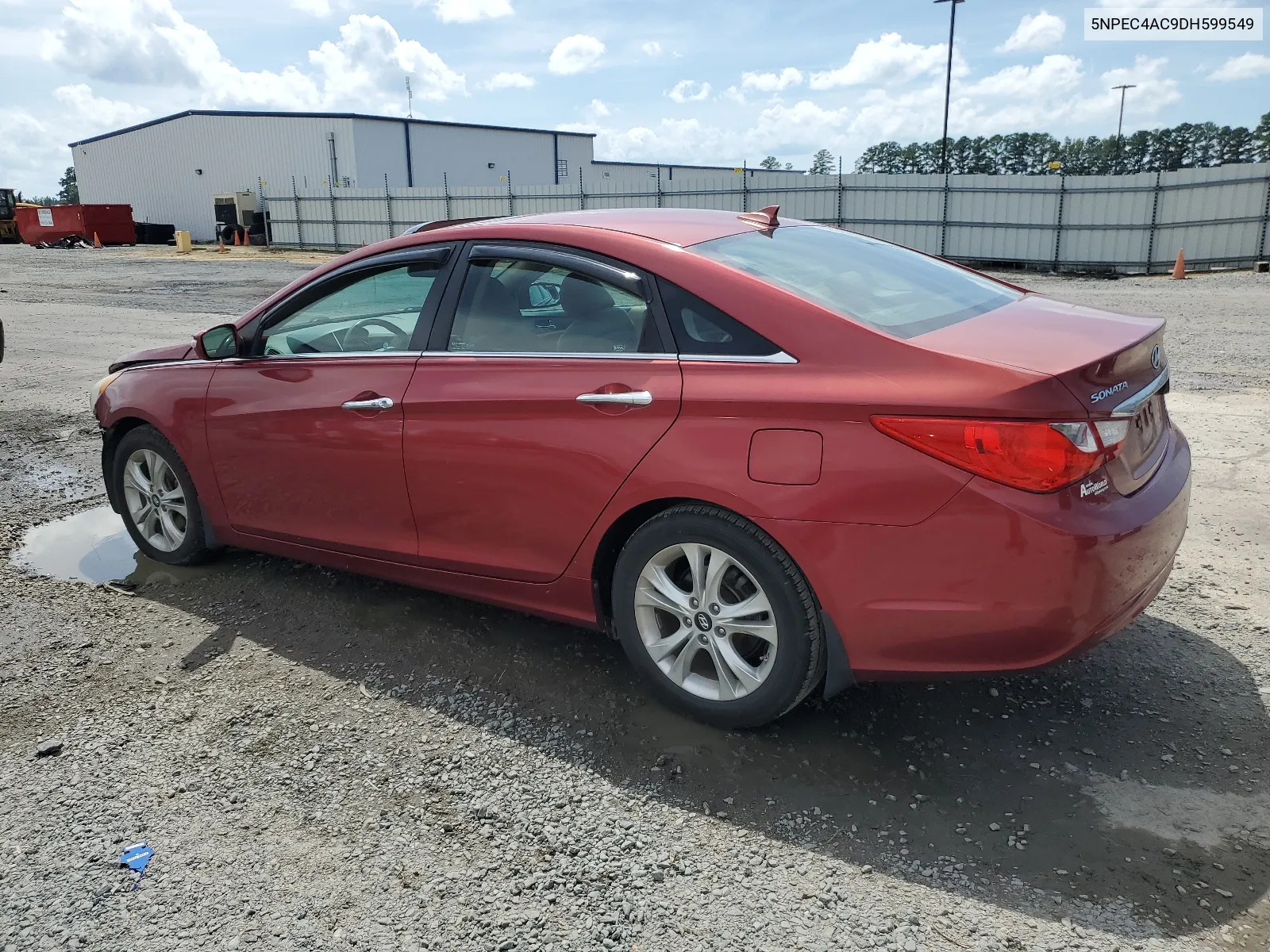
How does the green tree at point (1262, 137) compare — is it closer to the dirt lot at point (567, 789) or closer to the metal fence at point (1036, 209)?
the metal fence at point (1036, 209)

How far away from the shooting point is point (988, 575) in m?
2.55

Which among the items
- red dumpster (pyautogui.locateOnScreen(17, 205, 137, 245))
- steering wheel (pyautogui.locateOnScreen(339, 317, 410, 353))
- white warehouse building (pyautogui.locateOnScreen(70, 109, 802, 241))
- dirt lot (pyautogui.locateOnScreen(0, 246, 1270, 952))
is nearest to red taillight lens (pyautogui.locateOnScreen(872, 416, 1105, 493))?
dirt lot (pyautogui.locateOnScreen(0, 246, 1270, 952))

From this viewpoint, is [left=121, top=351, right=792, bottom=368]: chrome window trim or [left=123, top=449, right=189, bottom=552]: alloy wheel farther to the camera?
[left=123, top=449, right=189, bottom=552]: alloy wheel

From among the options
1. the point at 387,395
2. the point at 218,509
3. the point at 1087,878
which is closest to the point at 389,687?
the point at 387,395

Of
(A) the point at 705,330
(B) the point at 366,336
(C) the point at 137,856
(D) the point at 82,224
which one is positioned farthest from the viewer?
(D) the point at 82,224

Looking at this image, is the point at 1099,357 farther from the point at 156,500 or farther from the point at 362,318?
the point at 156,500

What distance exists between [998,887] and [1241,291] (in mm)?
17618

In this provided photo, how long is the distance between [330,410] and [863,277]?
6.94ft

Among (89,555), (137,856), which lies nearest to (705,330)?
(137,856)

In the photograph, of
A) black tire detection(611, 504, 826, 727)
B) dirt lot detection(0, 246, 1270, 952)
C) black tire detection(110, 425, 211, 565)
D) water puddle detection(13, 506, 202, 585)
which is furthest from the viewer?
water puddle detection(13, 506, 202, 585)

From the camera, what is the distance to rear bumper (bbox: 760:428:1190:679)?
→ 2.51 metres

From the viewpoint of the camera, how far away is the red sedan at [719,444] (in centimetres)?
257

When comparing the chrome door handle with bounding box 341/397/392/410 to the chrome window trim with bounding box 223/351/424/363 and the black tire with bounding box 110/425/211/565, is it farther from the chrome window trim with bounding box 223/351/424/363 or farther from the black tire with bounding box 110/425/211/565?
the black tire with bounding box 110/425/211/565

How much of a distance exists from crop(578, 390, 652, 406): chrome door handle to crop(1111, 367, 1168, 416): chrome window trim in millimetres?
1343
